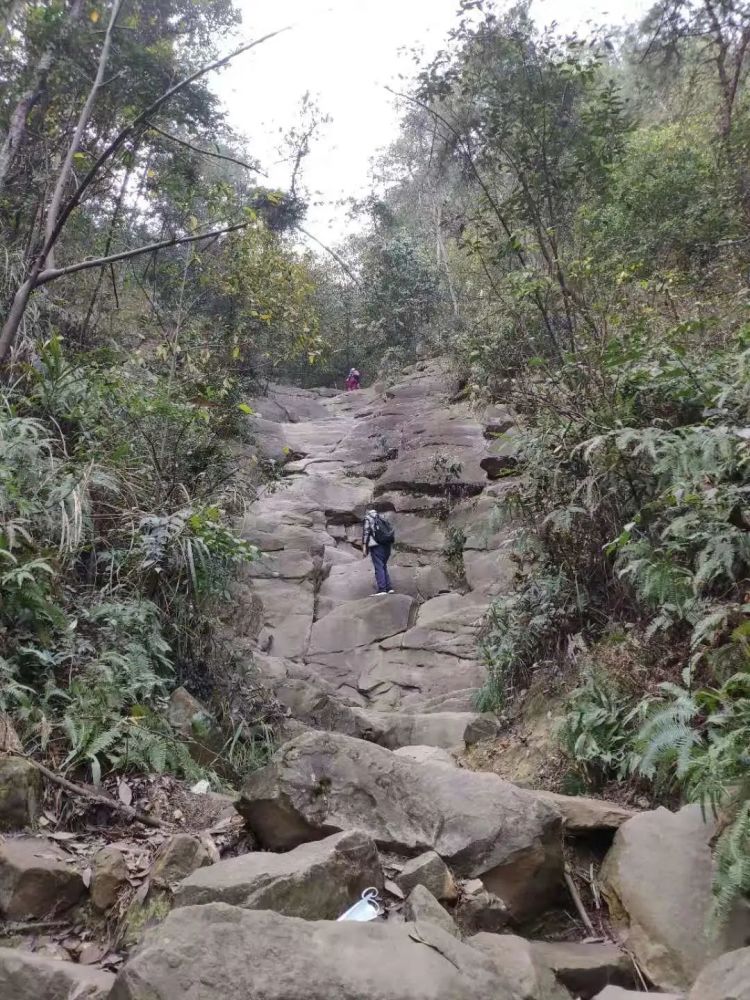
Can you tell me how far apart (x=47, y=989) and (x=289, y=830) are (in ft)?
4.28

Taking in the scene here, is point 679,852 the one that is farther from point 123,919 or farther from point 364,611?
point 364,611

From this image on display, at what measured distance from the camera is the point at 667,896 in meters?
2.90

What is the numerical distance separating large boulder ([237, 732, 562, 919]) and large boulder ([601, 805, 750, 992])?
0.33 metres

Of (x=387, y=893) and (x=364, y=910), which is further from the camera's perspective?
(x=387, y=893)

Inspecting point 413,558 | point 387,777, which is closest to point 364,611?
point 413,558

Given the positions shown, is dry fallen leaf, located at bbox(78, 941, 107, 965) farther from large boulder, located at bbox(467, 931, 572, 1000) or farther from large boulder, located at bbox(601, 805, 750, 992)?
large boulder, located at bbox(601, 805, 750, 992)

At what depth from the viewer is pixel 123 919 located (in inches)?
112

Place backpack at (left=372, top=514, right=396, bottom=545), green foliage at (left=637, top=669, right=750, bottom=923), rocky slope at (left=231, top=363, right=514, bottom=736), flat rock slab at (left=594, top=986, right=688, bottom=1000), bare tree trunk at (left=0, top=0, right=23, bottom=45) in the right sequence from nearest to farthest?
flat rock slab at (left=594, top=986, right=688, bottom=1000)
green foliage at (left=637, top=669, right=750, bottom=923)
bare tree trunk at (left=0, top=0, right=23, bottom=45)
rocky slope at (left=231, top=363, right=514, bottom=736)
backpack at (left=372, top=514, right=396, bottom=545)

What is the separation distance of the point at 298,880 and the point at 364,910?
0.28 meters

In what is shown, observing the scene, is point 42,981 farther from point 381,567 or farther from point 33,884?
point 381,567

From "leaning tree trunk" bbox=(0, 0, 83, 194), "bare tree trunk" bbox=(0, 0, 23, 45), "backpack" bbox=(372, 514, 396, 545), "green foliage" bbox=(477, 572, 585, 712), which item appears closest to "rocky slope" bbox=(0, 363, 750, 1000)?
"green foliage" bbox=(477, 572, 585, 712)

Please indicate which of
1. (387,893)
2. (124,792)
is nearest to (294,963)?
(387,893)

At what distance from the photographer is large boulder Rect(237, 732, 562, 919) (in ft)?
10.7

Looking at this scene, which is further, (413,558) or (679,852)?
(413,558)
